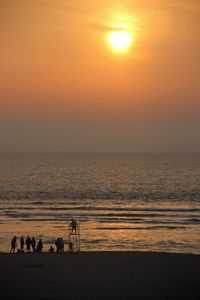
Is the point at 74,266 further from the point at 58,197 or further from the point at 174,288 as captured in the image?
the point at 58,197

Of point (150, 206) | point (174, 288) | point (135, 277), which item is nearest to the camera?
point (174, 288)

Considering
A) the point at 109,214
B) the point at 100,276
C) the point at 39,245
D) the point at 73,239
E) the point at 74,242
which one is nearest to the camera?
the point at 100,276

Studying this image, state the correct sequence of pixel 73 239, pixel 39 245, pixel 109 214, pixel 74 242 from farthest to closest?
1. pixel 109 214
2. pixel 74 242
3. pixel 73 239
4. pixel 39 245

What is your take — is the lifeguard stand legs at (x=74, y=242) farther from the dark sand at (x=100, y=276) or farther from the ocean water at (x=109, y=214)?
the dark sand at (x=100, y=276)

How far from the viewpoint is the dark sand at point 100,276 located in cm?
1852

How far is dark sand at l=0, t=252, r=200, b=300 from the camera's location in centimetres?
1852

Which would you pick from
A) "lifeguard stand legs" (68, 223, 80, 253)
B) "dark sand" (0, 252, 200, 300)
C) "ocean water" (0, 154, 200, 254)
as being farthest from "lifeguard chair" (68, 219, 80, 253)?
"dark sand" (0, 252, 200, 300)

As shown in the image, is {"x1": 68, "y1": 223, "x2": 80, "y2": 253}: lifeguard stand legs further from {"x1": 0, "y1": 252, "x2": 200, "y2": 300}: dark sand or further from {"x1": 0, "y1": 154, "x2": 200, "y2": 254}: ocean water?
{"x1": 0, "y1": 252, "x2": 200, "y2": 300}: dark sand

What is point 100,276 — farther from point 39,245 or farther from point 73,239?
point 73,239

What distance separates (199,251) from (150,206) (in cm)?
3526

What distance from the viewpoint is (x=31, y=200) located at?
78625 millimetres

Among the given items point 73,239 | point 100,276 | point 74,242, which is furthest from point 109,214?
point 100,276

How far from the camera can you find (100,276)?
839 inches

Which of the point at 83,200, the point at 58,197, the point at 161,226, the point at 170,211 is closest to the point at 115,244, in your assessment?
the point at 161,226
